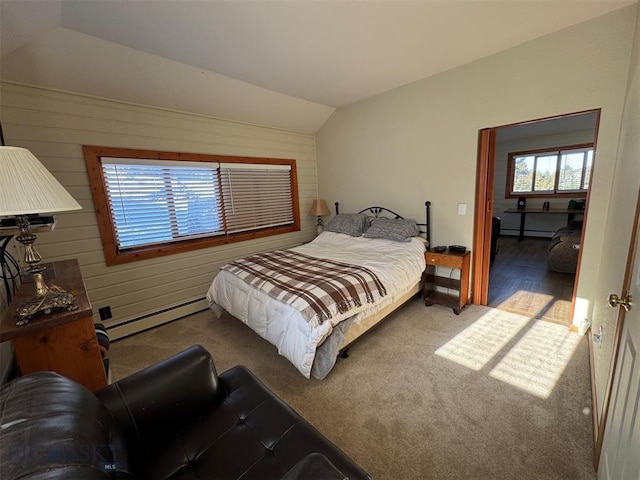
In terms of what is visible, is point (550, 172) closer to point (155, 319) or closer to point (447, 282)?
point (447, 282)

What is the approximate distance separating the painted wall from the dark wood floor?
49 centimetres

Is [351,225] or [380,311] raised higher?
[351,225]

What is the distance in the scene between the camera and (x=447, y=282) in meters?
3.22

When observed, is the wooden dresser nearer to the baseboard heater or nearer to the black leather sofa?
the black leather sofa

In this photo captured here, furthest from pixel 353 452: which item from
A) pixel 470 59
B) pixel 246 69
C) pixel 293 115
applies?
pixel 293 115

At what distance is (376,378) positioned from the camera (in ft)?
6.62

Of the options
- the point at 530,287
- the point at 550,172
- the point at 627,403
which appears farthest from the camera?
the point at 550,172

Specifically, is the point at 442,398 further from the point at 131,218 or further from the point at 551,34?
the point at 131,218

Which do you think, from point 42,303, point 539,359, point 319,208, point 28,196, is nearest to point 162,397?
point 42,303

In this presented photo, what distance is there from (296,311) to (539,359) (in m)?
1.97

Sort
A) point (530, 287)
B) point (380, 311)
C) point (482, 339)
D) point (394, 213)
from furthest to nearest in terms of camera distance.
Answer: point (394, 213) < point (530, 287) < point (380, 311) < point (482, 339)

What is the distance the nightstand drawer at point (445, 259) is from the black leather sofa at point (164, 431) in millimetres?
2381

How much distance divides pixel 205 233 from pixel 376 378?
2.67 metres

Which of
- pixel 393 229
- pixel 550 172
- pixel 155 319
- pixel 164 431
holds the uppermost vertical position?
pixel 550 172
